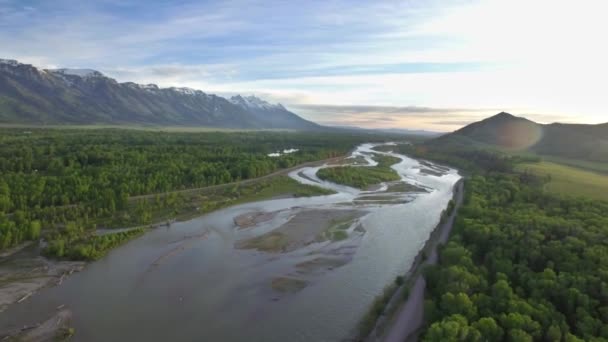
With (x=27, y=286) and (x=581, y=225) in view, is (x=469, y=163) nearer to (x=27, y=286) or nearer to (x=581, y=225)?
(x=581, y=225)

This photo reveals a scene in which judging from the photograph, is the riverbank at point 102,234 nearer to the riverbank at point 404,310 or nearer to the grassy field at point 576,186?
the riverbank at point 404,310

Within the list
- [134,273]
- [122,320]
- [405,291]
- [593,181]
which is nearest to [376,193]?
[593,181]

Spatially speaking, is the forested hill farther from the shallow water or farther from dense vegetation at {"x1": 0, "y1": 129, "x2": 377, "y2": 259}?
the shallow water

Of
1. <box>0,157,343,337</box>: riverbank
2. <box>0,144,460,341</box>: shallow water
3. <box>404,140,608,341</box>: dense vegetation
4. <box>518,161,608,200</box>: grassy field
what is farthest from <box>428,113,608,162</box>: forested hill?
<box>0,144,460,341</box>: shallow water

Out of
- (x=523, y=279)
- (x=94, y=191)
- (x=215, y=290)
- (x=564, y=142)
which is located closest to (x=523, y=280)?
(x=523, y=279)

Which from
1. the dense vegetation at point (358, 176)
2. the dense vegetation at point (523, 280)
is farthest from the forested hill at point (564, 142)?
the dense vegetation at point (523, 280)
